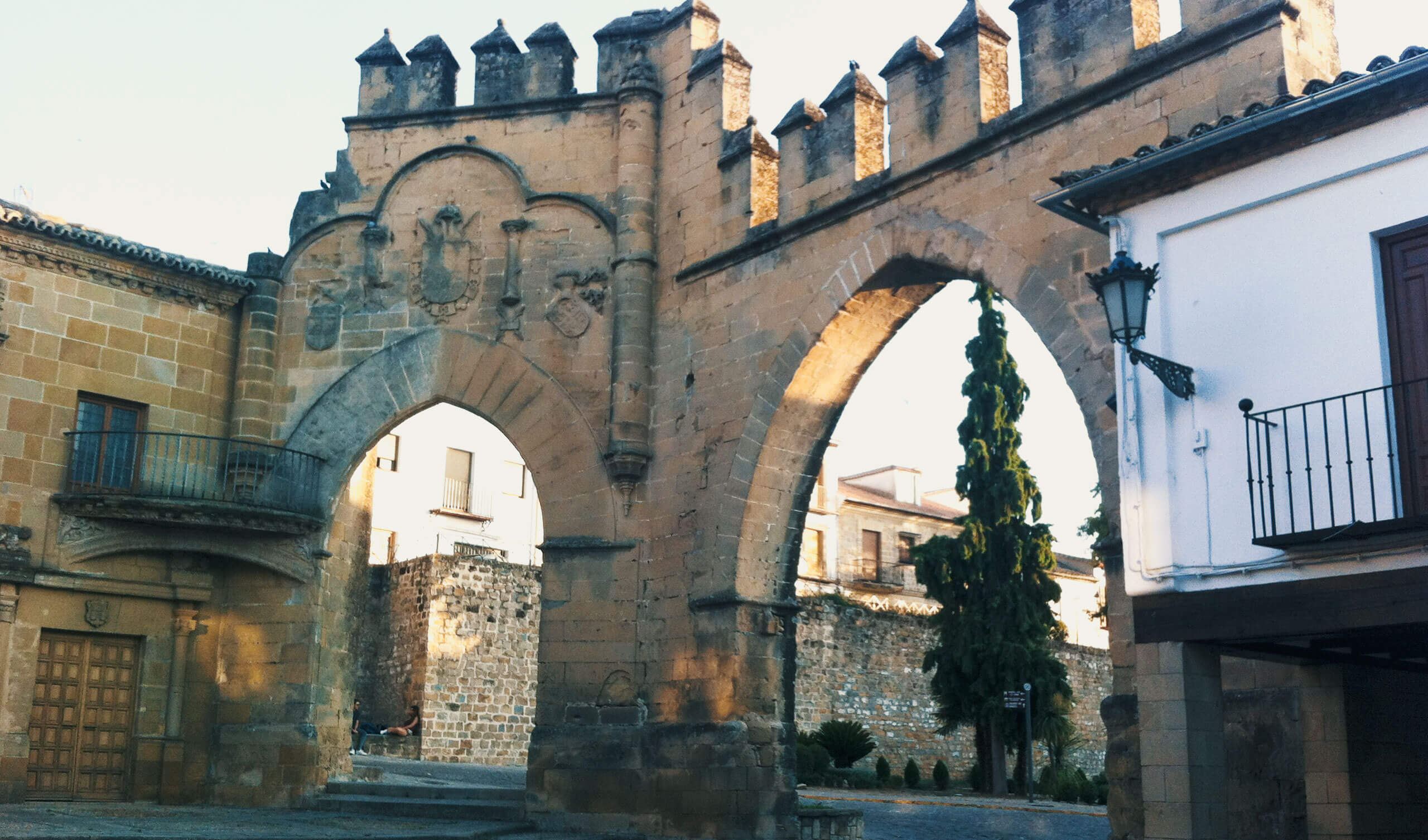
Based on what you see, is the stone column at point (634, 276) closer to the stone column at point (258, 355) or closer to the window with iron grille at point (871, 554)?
the stone column at point (258, 355)

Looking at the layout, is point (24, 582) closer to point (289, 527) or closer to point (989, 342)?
point (289, 527)

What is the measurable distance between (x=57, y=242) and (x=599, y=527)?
5298 millimetres

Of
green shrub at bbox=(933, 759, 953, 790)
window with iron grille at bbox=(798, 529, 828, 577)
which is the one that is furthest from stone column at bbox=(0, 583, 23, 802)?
→ window with iron grille at bbox=(798, 529, 828, 577)

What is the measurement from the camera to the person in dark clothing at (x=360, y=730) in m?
Answer: 19.8

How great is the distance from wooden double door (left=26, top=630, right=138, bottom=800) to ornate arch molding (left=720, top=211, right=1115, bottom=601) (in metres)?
5.54

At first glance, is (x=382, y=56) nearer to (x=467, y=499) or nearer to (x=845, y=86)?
(x=845, y=86)

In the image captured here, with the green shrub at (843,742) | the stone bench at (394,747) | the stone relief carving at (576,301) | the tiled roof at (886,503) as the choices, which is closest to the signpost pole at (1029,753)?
the green shrub at (843,742)

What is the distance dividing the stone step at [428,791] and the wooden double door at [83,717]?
1862mm

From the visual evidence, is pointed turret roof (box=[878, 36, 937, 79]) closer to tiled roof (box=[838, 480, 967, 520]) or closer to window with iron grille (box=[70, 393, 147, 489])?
window with iron grille (box=[70, 393, 147, 489])

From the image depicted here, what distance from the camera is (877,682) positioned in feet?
82.5

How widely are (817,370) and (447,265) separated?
13.0 feet

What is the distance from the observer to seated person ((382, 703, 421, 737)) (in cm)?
2031

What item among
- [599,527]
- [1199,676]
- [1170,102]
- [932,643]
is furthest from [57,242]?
[932,643]

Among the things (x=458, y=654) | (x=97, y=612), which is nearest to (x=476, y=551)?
(x=458, y=654)
